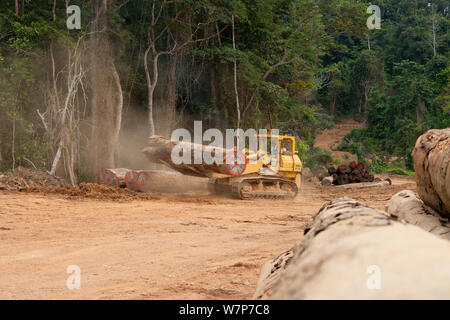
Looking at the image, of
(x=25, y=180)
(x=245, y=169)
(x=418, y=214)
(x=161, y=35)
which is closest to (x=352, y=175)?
(x=245, y=169)

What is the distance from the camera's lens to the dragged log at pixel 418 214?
4016 millimetres

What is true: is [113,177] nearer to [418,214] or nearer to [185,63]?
[185,63]

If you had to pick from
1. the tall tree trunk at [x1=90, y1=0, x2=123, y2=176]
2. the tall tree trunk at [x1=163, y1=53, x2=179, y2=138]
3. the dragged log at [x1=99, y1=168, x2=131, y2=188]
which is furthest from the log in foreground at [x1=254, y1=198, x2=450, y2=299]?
the tall tree trunk at [x1=163, y1=53, x2=179, y2=138]

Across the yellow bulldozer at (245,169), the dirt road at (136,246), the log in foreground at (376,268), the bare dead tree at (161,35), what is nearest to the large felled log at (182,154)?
the yellow bulldozer at (245,169)

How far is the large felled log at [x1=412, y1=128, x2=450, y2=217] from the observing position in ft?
12.5

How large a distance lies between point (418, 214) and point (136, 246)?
3448 mm

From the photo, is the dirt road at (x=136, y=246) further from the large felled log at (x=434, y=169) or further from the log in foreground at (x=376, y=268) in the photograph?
the log in foreground at (x=376, y=268)

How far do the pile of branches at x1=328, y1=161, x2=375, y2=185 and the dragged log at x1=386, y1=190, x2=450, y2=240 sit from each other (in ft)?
50.6

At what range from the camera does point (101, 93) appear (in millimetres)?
15867

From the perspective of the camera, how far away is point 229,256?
552 centimetres

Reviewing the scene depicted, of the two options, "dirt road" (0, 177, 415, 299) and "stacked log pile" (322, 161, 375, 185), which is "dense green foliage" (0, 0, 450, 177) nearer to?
"stacked log pile" (322, 161, 375, 185)

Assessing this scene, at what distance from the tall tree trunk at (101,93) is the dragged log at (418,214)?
12232 mm

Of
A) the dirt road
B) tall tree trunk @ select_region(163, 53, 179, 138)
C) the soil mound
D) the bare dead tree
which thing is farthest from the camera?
tall tree trunk @ select_region(163, 53, 179, 138)
